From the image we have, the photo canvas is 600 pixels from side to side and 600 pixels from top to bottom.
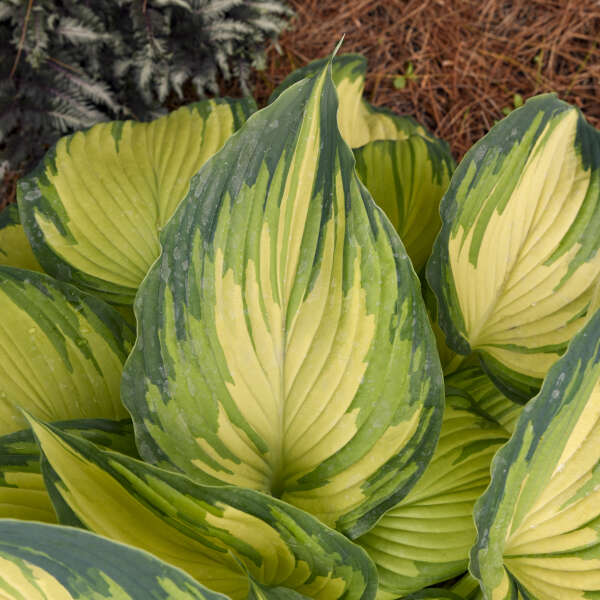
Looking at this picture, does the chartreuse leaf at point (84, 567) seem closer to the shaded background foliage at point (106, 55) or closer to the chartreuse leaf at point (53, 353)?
the chartreuse leaf at point (53, 353)

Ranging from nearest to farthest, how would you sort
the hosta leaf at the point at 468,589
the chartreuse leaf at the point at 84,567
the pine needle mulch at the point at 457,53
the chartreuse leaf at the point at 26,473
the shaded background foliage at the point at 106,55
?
1. the chartreuse leaf at the point at 84,567
2. the chartreuse leaf at the point at 26,473
3. the hosta leaf at the point at 468,589
4. the shaded background foliage at the point at 106,55
5. the pine needle mulch at the point at 457,53

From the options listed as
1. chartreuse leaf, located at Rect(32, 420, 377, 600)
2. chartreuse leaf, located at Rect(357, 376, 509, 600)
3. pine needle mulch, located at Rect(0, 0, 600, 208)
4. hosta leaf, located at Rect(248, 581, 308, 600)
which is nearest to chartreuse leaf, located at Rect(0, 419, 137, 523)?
chartreuse leaf, located at Rect(32, 420, 377, 600)

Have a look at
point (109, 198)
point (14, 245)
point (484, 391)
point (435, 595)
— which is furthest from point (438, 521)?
point (14, 245)

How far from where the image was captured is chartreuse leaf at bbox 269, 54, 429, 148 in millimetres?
921

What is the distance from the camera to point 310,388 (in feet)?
1.93

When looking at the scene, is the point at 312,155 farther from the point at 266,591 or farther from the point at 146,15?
the point at 146,15

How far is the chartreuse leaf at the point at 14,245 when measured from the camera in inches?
35.3

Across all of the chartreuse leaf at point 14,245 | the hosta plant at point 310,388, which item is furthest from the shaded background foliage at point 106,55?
the hosta plant at point 310,388

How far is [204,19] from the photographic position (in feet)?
3.97

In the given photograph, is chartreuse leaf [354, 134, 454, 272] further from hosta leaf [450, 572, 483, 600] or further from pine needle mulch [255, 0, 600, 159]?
pine needle mulch [255, 0, 600, 159]

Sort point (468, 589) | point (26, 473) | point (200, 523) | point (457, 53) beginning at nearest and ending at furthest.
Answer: point (200, 523)
point (26, 473)
point (468, 589)
point (457, 53)

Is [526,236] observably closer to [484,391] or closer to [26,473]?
[484,391]

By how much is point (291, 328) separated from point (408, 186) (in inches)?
14.8

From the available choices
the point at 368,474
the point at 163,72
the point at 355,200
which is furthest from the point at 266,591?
the point at 163,72
